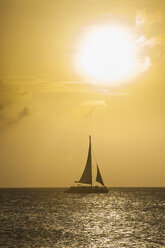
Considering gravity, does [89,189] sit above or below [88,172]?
below

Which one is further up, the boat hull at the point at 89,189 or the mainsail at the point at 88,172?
the mainsail at the point at 88,172

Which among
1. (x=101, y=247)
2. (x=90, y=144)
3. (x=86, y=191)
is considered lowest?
(x=101, y=247)

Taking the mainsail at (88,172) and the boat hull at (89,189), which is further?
the boat hull at (89,189)

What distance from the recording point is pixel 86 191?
188 metres

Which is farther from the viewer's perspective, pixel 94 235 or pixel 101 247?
pixel 94 235

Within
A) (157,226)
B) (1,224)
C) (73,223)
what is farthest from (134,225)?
(1,224)

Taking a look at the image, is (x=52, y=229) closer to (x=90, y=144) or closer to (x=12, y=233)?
(x=12, y=233)

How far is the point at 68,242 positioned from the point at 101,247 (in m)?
5.94

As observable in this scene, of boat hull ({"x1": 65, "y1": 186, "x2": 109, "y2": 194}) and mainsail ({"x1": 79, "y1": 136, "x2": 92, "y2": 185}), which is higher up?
mainsail ({"x1": 79, "y1": 136, "x2": 92, "y2": 185})

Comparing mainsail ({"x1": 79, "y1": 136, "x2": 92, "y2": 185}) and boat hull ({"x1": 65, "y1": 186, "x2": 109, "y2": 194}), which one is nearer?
mainsail ({"x1": 79, "y1": 136, "x2": 92, "y2": 185})

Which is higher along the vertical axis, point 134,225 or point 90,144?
point 90,144

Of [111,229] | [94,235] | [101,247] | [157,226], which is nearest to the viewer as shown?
[101,247]

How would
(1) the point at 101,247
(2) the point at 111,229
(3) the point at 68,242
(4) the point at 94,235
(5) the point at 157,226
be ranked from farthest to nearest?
(5) the point at 157,226 < (2) the point at 111,229 < (4) the point at 94,235 < (3) the point at 68,242 < (1) the point at 101,247

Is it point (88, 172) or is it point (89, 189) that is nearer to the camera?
point (88, 172)
